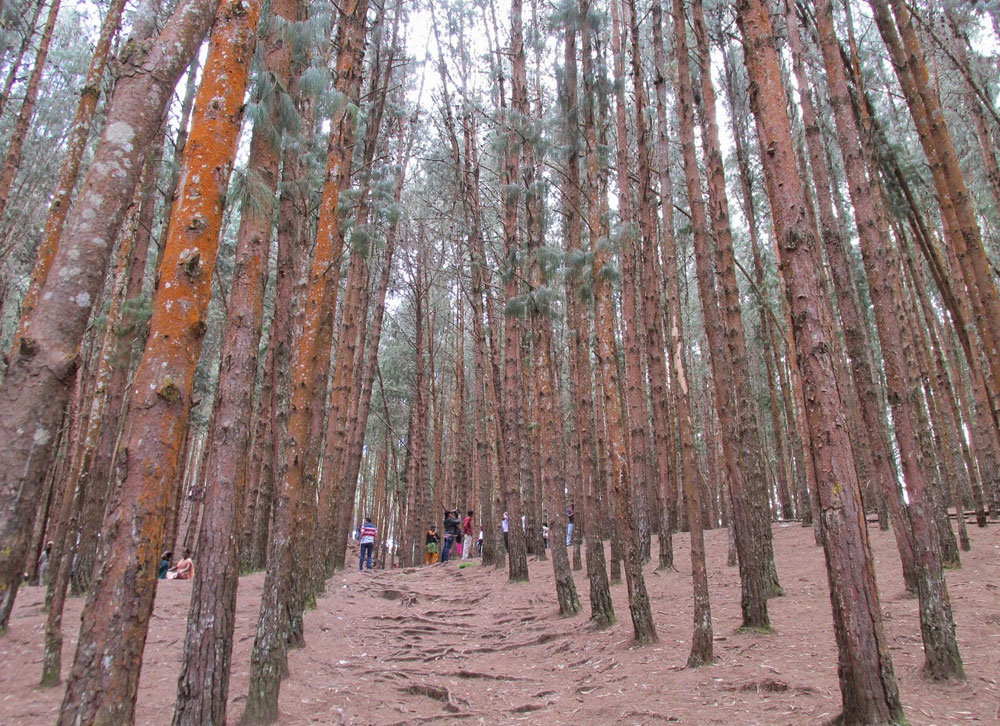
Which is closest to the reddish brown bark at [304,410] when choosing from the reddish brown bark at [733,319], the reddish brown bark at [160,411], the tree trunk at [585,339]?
the reddish brown bark at [160,411]

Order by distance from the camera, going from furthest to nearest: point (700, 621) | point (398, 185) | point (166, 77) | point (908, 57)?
point (398, 185), point (700, 621), point (908, 57), point (166, 77)

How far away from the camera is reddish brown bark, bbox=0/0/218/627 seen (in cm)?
233

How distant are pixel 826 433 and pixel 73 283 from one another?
3.74m

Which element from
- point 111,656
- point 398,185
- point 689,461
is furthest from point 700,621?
point 398,185

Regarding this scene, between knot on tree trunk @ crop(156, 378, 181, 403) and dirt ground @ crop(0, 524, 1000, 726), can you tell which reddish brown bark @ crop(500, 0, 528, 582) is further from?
knot on tree trunk @ crop(156, 378, 181, 403)

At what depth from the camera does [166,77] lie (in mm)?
2949

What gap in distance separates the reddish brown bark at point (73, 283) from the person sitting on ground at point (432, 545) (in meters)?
16.1

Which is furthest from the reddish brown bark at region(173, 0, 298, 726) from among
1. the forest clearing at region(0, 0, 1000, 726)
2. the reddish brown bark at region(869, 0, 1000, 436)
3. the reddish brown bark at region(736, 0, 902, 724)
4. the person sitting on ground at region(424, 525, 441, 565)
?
the person sitting on ground at region(424, 525, 441, 565)

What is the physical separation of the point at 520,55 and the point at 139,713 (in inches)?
396

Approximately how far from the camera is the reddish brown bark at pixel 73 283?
233 centimetres

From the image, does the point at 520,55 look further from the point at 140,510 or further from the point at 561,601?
the point at 140,510

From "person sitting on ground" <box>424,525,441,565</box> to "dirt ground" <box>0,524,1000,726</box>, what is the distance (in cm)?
878

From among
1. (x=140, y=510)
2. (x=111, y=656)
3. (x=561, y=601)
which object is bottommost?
(x=561, y=601)

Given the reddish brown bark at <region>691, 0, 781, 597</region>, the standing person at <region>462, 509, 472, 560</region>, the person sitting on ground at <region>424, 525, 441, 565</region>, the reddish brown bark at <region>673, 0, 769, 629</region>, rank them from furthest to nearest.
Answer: the person sitting on ground at <region>424, 525, 441, 565</region>, the standing person at <region>462, 509, 472, 560</region>, the reddish brown bark at <region>691, 0, 781, 597</region>, the reddish brown bark at <region>673, 0, 769, 629</region>
